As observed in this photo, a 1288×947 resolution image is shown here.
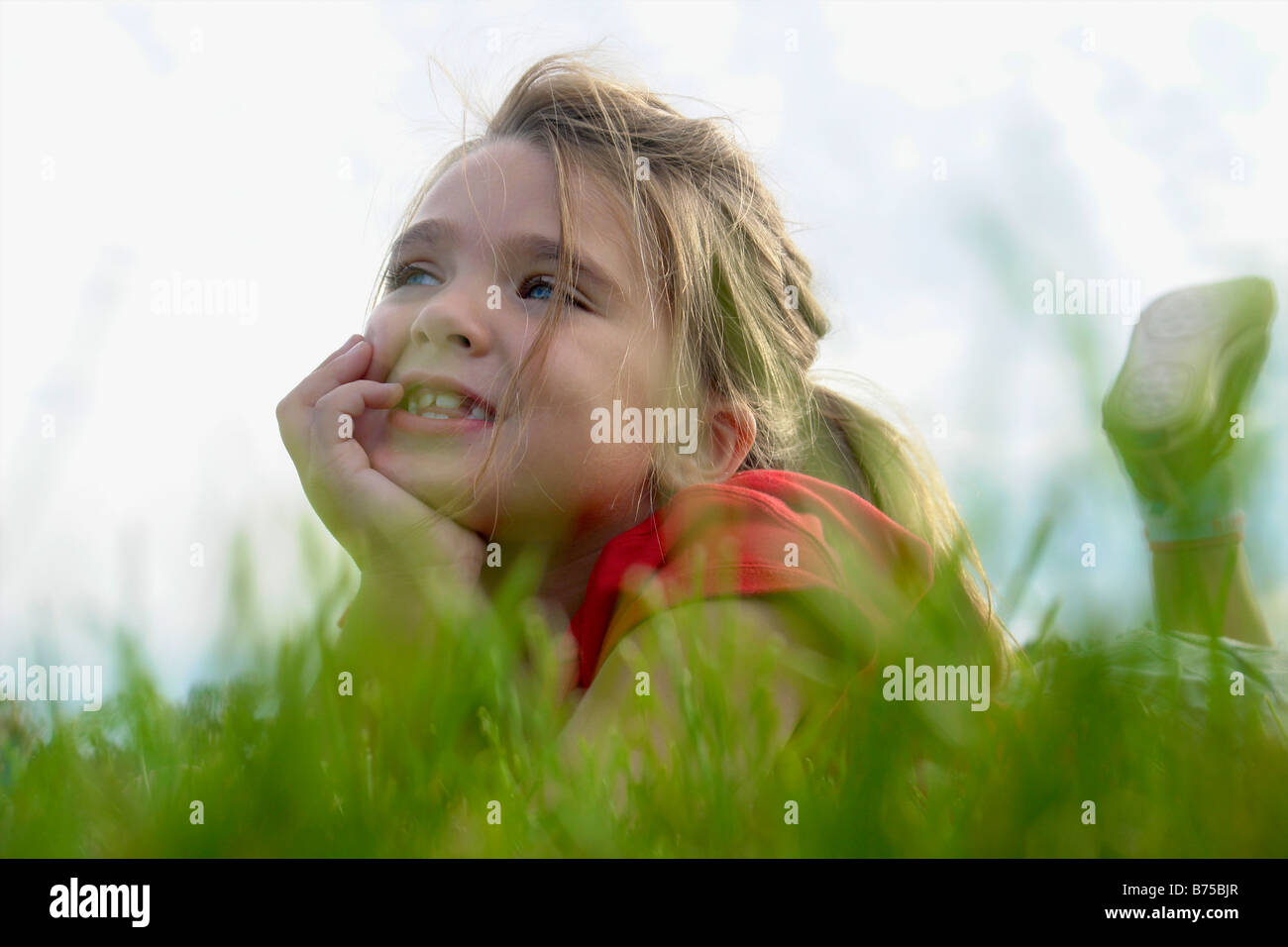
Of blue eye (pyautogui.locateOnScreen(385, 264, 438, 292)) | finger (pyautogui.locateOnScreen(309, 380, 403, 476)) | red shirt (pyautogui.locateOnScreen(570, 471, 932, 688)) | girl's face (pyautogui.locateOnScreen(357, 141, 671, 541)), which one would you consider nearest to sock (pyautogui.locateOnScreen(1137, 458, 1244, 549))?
red shirt (pyautogui.locateOnScreen(570, 471, 932, 688))

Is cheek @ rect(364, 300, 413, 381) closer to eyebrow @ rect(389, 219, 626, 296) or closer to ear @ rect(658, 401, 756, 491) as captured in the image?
eyebrow @ rect(389, 219, 626, 296)

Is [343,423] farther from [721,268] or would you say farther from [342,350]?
[721,268]

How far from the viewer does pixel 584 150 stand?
241 cm

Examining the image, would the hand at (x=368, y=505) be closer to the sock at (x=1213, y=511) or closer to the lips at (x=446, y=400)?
the lips at (x=446, y=400)

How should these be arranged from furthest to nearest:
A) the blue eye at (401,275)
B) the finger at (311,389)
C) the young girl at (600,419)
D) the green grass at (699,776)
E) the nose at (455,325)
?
1. the blue eye at (401,275)
2. the finger at (311,389)
3. the nose at (455,325)
4. the young girl at (600,419)
5. the green grass at (699,776)

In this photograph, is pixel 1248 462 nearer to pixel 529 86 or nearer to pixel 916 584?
pixel 916 584

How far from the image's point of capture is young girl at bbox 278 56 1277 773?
1.64m

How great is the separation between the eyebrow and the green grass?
1326 millimetres

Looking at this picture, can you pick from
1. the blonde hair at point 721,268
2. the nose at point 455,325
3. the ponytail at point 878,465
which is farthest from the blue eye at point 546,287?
the ponytail at point 878,465

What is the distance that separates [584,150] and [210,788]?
2.02 meters

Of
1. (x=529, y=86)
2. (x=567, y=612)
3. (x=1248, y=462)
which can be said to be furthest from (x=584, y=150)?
(x=1248, y=462)

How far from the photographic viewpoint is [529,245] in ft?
6.63

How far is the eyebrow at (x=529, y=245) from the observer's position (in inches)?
79.5

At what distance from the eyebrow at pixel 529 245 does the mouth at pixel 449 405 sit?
349 millimetres
